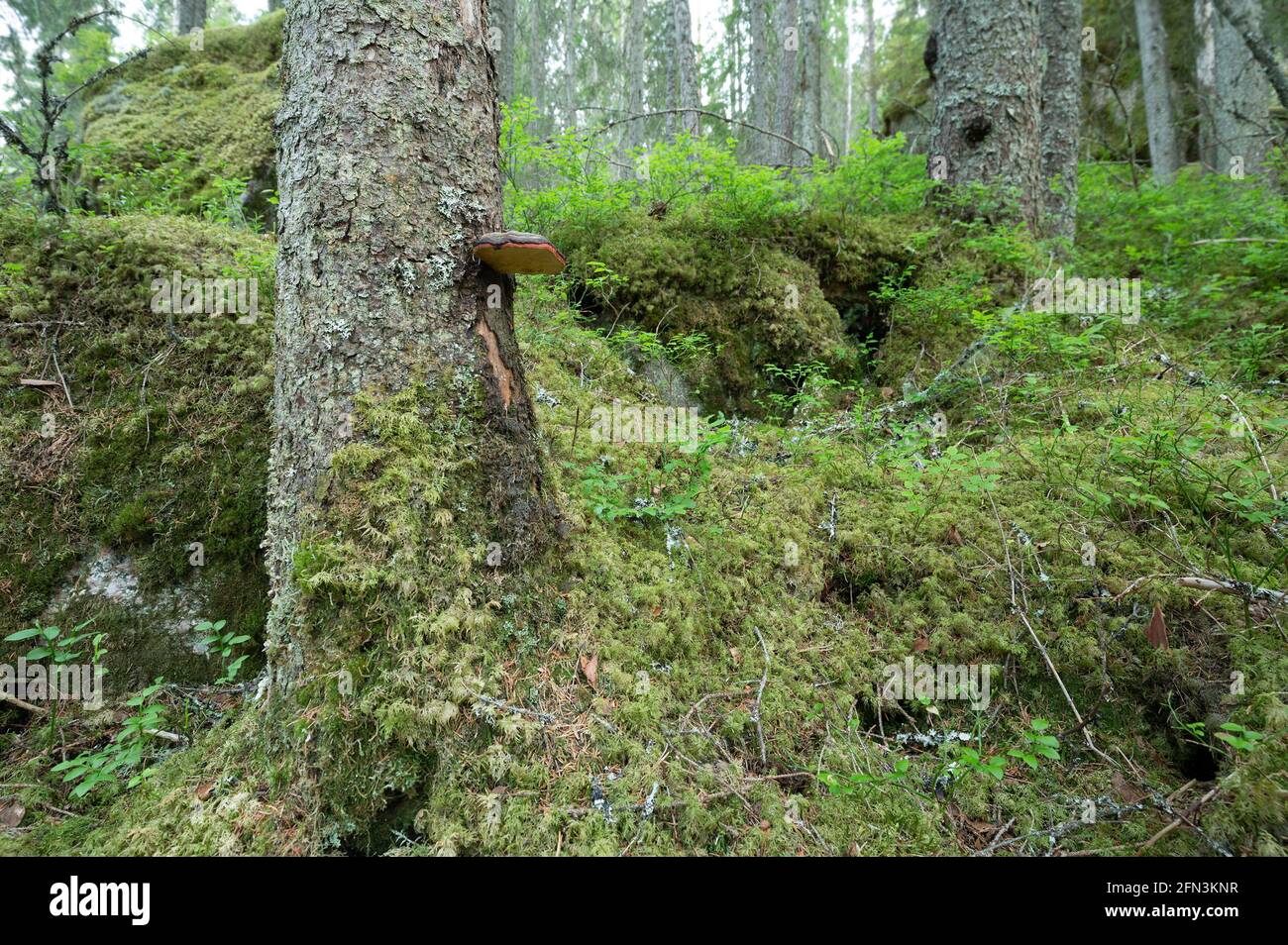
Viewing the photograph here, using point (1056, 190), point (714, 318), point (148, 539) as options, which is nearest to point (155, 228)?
point (148, 539)

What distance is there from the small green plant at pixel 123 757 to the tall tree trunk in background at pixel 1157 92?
1634cm

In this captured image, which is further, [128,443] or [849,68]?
[849,68]

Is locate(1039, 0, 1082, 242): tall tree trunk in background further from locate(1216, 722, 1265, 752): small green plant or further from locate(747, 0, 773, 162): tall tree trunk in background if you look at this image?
locate(747, 0, 773, 162): tall tree trunk in background

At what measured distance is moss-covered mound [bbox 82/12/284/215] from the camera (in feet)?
19.4

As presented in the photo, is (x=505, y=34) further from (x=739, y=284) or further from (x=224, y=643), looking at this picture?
(x=224, y=643)

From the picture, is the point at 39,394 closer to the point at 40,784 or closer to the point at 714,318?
the point at 40,784

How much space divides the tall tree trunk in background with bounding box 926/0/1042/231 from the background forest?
0.70 meters

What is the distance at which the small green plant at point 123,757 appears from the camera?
2.30m

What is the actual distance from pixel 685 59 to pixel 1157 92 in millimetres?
9340

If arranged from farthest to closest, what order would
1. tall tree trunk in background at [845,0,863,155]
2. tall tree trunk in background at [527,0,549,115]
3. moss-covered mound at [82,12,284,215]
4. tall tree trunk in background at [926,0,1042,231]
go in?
tall tree trunk in background at [845,0,863,155], tall tree trunk in background at [527,0,549,115], moss-covered mound at [82,12,284,215], tall tree trunk in background at [926,0,1042,231]

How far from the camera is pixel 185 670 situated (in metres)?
2.93

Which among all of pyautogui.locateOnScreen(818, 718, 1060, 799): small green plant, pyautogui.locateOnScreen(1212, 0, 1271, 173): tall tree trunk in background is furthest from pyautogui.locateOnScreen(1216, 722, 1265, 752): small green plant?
pyautogui.locateOnScreen(1212, 0, 1271, 173): tall tree trunk in background

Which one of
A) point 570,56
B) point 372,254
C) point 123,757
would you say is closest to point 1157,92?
point 372,254

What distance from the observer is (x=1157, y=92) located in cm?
1141
